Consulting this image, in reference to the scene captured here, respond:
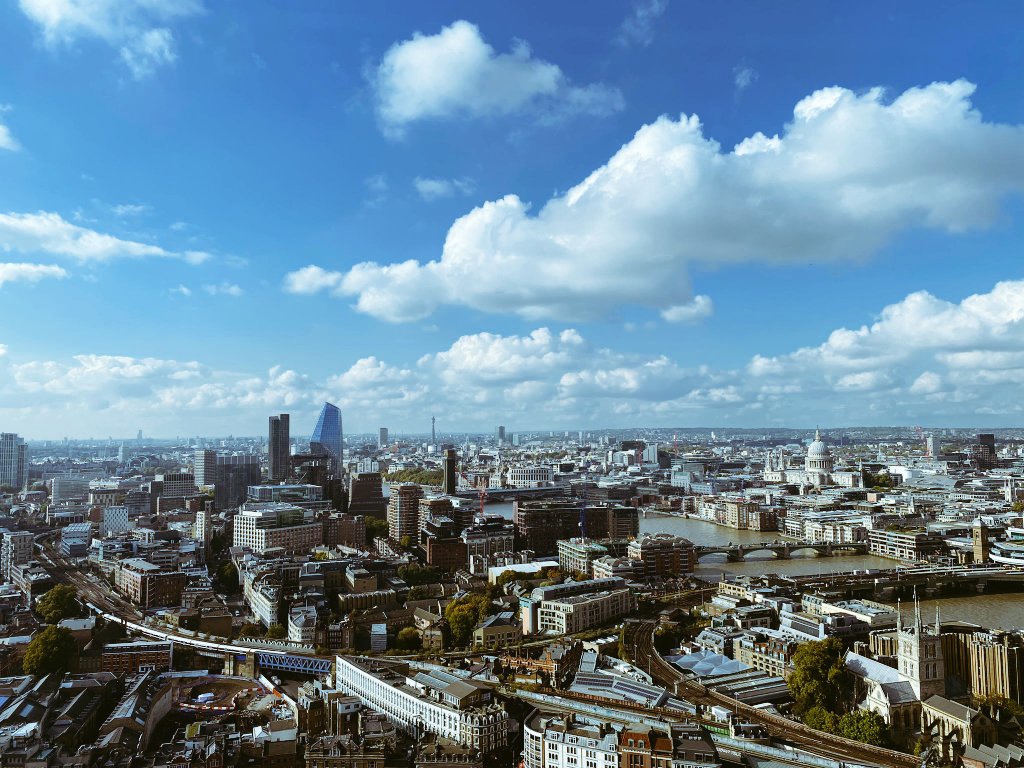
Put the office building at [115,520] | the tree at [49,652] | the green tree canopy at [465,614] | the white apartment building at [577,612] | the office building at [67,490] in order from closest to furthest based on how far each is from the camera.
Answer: the tree at [49,652] < the green tree canopy at [465,614] < the white apartment building at [577,612] < the office building at [115,520] < the office building at [67,490]

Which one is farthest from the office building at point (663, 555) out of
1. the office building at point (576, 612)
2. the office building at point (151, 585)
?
the office building at point (151, 585)

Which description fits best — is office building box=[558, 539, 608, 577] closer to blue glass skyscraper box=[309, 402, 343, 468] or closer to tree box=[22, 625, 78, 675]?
tree box=[22, 625, 78, 675]

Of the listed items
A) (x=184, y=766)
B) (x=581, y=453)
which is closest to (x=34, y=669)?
(x=184, y=766)

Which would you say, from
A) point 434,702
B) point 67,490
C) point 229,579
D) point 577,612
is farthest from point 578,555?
point 67,490

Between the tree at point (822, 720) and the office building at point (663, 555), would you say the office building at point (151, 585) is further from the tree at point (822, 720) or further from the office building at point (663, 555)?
the tree at point (822, 720)

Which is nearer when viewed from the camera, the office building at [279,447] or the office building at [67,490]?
the office building at [67,490]

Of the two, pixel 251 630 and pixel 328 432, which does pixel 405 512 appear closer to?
pixel 251 630

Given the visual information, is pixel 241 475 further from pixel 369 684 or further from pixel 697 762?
pixel 697 762
